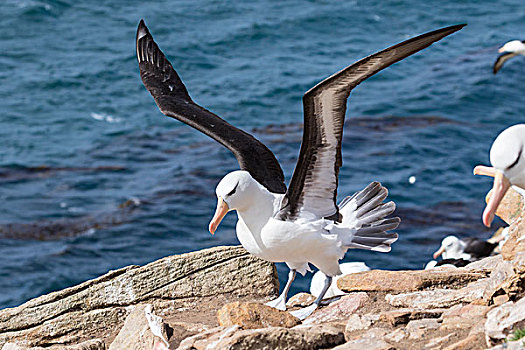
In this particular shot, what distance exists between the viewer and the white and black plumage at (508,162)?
17.0ft

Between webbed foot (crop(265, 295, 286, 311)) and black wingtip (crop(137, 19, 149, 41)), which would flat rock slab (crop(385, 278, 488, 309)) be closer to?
webbed foot (crop(265, 295, 286, 311))

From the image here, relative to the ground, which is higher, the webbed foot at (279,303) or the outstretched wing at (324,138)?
the outstretched wing at (324,138)

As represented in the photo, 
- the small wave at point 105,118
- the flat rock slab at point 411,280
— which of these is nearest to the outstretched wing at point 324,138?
the flat rock slab at point 411,280

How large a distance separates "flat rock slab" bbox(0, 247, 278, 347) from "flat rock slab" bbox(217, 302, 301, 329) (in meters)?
1.44

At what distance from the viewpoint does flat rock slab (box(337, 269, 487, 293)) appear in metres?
6.45

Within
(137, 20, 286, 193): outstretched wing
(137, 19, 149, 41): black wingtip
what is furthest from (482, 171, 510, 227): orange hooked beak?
(137, 19, 149, 41): black wingtip

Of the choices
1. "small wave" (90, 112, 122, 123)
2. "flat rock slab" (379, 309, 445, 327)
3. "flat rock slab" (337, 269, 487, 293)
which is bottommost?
"small wave" (90, 112, 122, 123)

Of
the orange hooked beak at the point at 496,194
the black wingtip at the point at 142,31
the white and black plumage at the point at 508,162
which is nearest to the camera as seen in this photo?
the white and black plumage at the point at 508,162

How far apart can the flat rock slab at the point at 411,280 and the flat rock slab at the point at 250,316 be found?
3.60ft

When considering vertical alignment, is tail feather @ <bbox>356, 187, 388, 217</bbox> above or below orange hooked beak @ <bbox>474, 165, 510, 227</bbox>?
below

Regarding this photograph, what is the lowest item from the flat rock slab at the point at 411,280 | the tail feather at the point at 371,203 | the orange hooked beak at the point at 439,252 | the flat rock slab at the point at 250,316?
the orange hooked beak at the point at 439,252

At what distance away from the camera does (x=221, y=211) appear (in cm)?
609

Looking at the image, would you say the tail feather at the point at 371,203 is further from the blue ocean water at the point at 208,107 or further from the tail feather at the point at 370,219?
the blue ocean water at the point at 208,107

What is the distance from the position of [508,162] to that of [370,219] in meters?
1.69
